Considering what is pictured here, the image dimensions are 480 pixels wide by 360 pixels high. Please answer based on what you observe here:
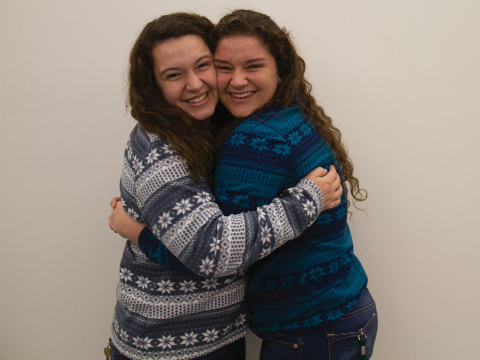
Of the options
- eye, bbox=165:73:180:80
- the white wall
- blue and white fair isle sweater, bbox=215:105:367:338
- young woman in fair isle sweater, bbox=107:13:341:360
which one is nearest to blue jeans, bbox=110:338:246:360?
young woman in fair isle sweater, bbox=107:13:341:360

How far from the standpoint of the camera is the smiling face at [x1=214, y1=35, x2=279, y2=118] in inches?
47.3

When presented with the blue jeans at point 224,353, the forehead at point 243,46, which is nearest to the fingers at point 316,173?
the forehead at point 243,46

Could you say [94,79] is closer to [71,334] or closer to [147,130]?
[147,130]

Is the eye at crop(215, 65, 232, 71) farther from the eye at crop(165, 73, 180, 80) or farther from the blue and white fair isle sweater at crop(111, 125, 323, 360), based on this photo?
the blue and white fair isle sweater at crop(111, 125, 323, 360)

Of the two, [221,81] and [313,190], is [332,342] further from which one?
[221,81]

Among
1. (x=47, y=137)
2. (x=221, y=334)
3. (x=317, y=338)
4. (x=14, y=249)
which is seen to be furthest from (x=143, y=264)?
(x=14, y=249)

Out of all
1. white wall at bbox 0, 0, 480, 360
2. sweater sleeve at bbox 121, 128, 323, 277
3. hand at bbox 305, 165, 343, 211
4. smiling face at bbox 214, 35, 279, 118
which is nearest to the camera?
sweater sleeve at bbox 121, 128, 323, 277

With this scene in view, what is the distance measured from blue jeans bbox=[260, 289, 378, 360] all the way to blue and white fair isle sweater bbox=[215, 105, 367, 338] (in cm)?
3

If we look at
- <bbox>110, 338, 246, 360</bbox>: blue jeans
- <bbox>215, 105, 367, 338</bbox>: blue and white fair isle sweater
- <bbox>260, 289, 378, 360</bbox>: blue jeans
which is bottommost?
<bbox>110, 338, 246, 360</bbox>: blue jeans

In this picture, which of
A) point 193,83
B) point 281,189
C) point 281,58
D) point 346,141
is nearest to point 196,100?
point 193,83

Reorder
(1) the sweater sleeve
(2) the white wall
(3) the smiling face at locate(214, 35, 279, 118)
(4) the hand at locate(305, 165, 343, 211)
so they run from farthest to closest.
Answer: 1. (2) the white wall
2. (3) the smiling face at locate(214, 35, 279, 118)
3. (4) the hand at locate(305, 165, 343, 211)
4. (1) the sweater sleeve

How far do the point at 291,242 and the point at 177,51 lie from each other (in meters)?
0.67

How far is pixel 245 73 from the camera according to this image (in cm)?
123

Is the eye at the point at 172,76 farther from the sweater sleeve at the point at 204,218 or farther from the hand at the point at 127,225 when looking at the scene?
the hand at the point at 127,225
